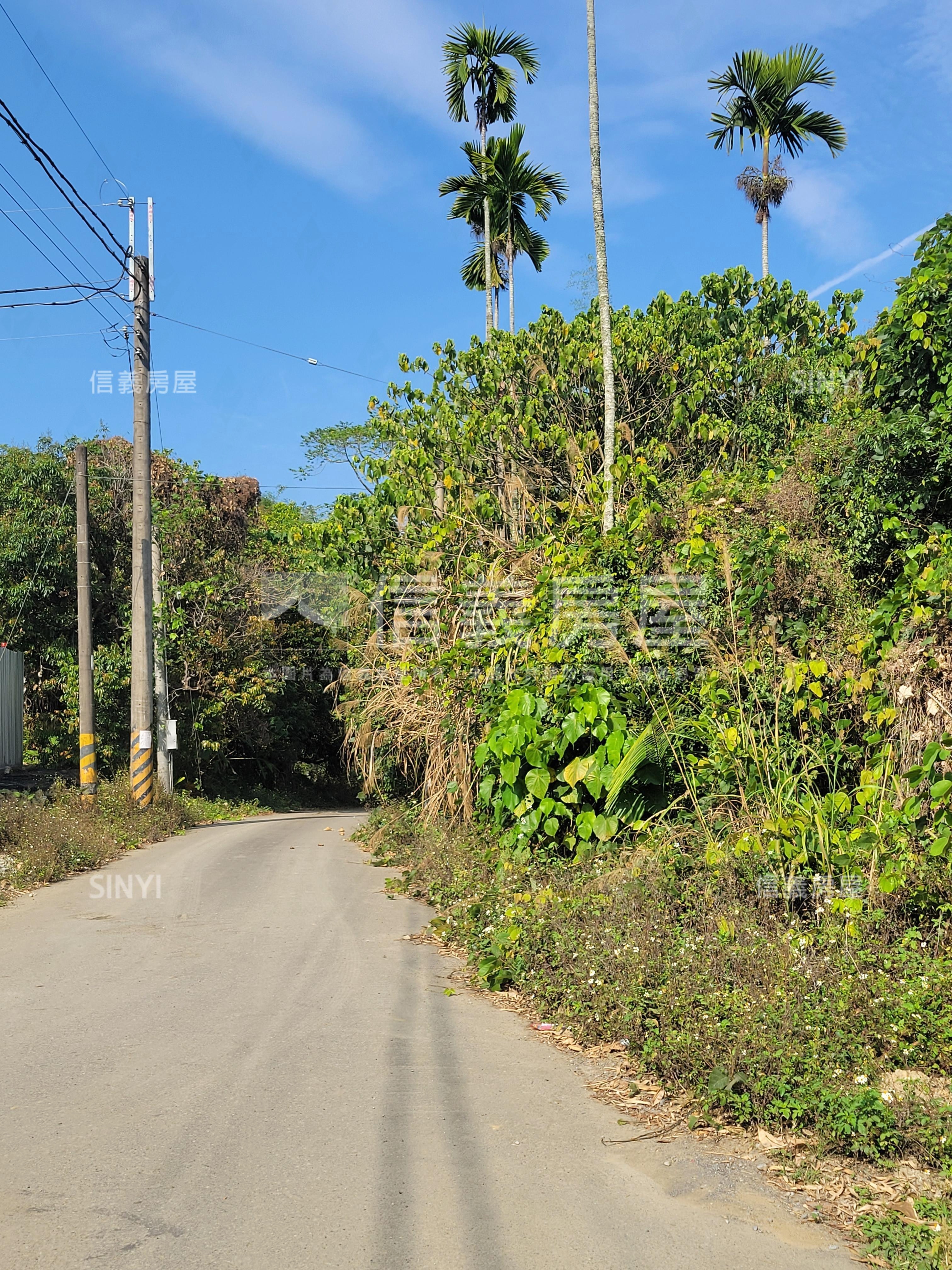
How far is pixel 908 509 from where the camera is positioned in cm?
887

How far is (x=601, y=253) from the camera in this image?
13.2 m

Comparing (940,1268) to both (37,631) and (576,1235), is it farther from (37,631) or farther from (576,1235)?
(37,631)

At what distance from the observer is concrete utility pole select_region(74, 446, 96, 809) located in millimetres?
18453

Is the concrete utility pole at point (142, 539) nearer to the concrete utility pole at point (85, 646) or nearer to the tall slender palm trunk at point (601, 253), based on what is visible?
the concrete utility pole at point (85, 646)

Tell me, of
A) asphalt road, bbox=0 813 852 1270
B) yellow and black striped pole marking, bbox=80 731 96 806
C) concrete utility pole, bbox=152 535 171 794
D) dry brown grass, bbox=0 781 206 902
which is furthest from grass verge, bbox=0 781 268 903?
asphalt road, bbox=0 813 852 1270

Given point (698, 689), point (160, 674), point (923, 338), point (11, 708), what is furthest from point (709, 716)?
point (11, 708)

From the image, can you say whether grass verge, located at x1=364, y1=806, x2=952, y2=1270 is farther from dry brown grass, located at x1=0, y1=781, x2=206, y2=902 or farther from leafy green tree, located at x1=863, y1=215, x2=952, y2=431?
dry brown grass, located at x1=0, y1=781, x2=206, y2=902

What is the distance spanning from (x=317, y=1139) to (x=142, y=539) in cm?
1694

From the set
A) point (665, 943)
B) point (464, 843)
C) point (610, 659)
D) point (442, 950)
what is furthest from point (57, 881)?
point (665, 943)

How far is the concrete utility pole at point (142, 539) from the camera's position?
1969cm

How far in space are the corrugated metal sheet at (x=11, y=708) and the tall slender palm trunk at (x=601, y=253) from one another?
15.2 m

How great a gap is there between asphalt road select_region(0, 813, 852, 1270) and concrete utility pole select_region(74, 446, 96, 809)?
405 inches

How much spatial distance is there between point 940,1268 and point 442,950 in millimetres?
5817

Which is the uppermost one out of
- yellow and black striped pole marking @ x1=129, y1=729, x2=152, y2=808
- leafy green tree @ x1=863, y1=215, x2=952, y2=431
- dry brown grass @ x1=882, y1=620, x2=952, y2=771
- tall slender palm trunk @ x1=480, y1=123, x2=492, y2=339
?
tall slender palm trunk @ x1=480, y1=123, x2=492, y2=339
